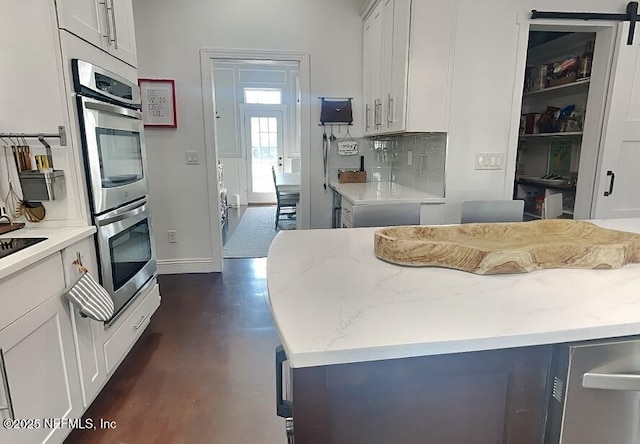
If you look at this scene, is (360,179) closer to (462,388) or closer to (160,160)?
(160,160)

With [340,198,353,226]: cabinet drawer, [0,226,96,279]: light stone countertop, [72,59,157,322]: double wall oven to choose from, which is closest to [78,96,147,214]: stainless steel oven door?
[72,59,157,322]: double wall oven

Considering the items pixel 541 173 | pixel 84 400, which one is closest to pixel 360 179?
pixel 541 173

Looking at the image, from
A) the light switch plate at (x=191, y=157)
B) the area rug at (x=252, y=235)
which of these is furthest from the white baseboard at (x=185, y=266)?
the light switch plate at (x=191, y=157)

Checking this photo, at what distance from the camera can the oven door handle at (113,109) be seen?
65.7 inches

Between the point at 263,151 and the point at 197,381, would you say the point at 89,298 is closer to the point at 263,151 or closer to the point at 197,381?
the point at 197,381

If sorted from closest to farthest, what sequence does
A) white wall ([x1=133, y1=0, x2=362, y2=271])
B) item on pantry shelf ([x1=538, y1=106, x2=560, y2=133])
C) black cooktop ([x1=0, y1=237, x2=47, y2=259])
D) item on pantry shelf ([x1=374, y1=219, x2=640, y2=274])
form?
1. item on pantry shelf ([x1=374, y1=219, x2=640, y2=274])
2. black cooktop ([x1=0, y1=237, x2=47, y2=259])
3. white wall ([x1=133, y1=0, x2=362, y2=271])
4. item on pantry shelf ([x1=538, y1=106, x2=560, y2=133])

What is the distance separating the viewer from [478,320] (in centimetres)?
80

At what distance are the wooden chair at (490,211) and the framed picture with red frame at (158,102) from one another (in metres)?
2.76

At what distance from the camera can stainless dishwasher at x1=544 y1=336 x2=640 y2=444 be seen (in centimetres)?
80

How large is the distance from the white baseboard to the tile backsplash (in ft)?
5.20

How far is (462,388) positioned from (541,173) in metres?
3.76

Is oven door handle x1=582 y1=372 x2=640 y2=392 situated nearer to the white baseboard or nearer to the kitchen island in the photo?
the kitchen island

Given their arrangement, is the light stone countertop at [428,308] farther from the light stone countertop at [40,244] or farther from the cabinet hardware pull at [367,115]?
the cabinet hardware pull at [367,115]

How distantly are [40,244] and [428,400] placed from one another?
4.76ft
